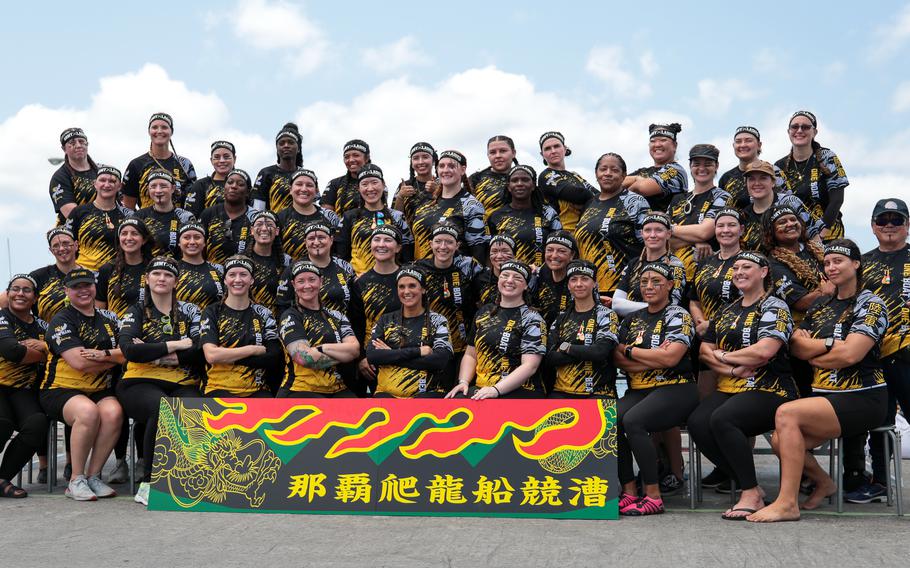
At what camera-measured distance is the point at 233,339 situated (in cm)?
814

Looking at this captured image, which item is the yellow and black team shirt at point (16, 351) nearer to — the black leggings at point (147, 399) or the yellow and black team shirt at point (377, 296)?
the black leggings at point (147, 399)

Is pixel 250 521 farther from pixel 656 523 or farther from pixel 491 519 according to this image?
pixel 656 523

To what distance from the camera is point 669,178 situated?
929 cm

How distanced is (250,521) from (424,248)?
352 centimetres

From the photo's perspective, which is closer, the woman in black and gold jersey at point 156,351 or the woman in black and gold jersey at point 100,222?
the woman in black and gold jersey at point 156,351

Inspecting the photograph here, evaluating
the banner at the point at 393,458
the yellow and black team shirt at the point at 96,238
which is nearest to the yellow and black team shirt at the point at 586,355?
A: the banner at the point at 393,458

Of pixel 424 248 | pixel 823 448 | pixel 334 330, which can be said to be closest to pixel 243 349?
pixel 334 330

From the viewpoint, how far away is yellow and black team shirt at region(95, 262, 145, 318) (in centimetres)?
905

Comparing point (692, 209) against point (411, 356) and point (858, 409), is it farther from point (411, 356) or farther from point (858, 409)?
point (411, 356)

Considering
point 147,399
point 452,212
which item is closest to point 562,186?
point 452,212

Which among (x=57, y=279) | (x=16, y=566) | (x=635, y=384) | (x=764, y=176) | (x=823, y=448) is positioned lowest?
(x=16, y=566)

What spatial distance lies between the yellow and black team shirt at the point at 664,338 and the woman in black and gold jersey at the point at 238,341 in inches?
134

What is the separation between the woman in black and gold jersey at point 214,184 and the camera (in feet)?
33.6

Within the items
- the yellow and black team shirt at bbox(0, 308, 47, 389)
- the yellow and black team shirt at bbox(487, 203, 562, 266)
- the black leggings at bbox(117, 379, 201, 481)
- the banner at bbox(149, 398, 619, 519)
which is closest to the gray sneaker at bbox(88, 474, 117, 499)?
the black leggings at bbox(117, 379, 201, 481)
